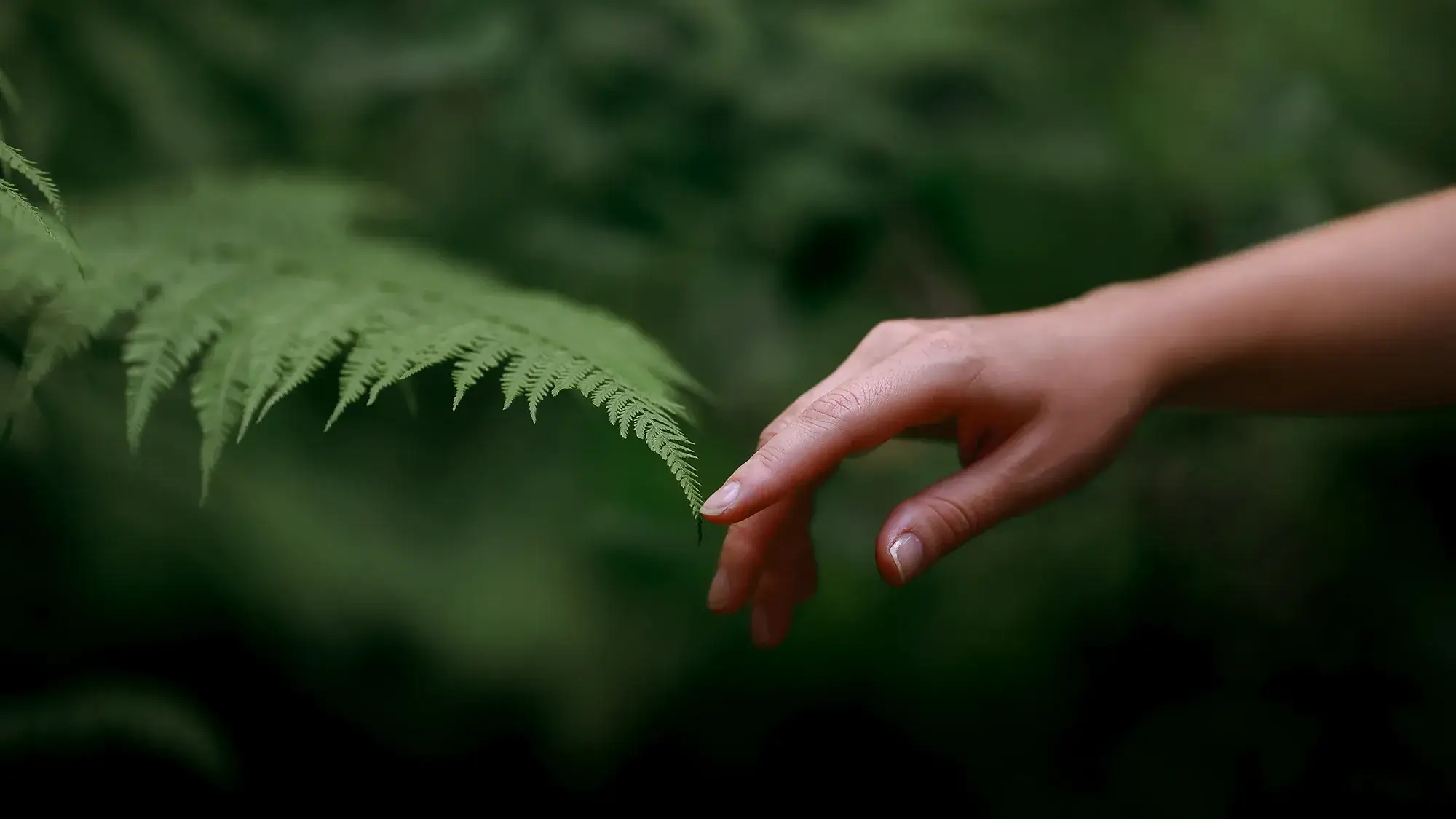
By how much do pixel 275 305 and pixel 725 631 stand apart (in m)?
0.50

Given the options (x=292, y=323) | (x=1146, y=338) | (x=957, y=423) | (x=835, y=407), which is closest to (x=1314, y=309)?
(x=1146, y=338)

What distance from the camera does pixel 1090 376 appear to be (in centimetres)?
54

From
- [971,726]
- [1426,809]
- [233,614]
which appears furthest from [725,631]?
[1426,809]

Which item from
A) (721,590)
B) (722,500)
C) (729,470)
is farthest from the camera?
(729,470)

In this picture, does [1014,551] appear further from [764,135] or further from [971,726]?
[764,135]

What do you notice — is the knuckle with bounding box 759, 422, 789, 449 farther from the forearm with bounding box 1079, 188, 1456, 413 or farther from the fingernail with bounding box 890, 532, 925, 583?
the forearm with bounding box 1079, 188, 1456, 413

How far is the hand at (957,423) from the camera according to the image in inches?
Result: 18.5

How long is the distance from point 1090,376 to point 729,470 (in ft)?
1.47

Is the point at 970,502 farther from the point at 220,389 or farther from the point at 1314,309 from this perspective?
the point at 220,389

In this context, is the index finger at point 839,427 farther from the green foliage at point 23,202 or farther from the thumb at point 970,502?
the green foliage at point 23,202

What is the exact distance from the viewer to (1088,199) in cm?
103

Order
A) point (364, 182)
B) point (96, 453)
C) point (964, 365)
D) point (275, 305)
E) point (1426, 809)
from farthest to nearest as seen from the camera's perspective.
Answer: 1. point (364, 182)
2. point (1426, 809)
3. point (96, 453)
4. point (275, 305)
5. point (964, 365)

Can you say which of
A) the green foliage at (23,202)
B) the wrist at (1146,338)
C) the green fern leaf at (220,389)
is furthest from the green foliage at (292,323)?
the wrist at (1146,338)

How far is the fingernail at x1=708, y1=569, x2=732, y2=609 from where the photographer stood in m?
0.53
